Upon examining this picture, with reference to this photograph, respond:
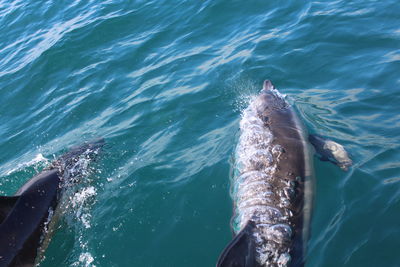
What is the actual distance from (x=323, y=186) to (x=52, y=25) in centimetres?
1429

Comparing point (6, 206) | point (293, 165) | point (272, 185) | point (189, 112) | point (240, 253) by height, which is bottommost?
point (189, 112)

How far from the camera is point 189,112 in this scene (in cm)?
959

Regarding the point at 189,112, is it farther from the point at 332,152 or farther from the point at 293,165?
the point at 332,152

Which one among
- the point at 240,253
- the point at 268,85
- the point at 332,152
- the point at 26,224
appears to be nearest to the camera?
the point at 240,253

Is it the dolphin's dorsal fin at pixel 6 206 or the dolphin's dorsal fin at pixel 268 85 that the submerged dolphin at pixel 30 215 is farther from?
the dolphin's dorsal fin at pixel 268 85

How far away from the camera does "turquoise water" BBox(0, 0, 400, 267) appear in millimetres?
6328

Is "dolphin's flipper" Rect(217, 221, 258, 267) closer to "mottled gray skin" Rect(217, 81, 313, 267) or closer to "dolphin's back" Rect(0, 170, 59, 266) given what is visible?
"mottled gray skin" Rect(217, 81, 313, 267)

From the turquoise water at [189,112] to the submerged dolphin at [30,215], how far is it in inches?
12.2

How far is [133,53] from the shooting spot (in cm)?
1297

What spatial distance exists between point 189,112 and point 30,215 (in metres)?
4.24

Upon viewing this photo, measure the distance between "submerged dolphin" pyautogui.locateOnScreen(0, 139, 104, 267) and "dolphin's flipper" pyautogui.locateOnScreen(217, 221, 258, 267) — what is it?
11.3 feet

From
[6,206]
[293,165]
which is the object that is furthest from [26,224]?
[293,165]

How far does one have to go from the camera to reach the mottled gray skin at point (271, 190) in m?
5.33

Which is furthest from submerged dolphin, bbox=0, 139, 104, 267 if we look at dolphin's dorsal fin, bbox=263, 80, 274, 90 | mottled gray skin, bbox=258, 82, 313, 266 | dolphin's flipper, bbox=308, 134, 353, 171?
dolphin's flipper, bbox=308, 134, 353, 171
